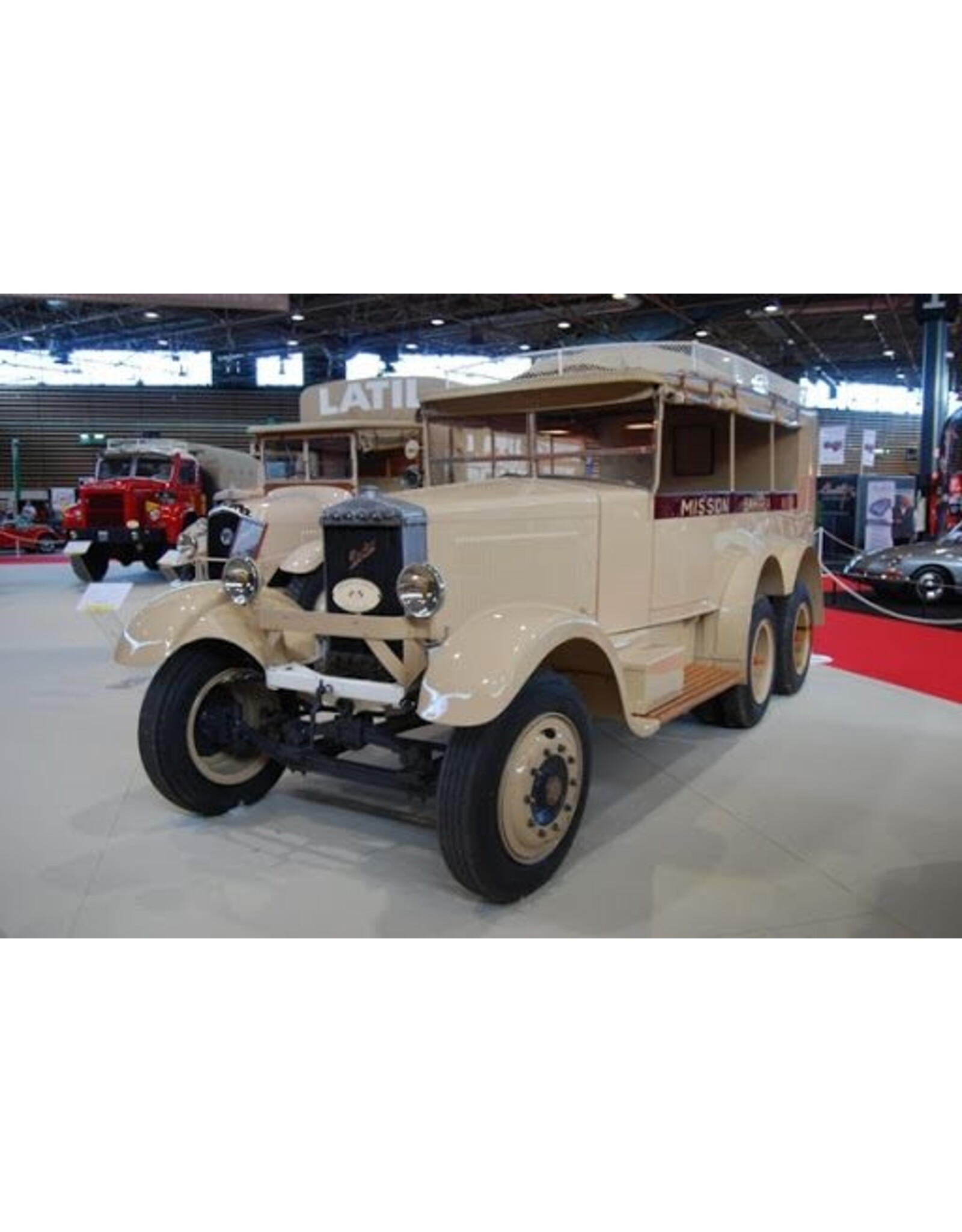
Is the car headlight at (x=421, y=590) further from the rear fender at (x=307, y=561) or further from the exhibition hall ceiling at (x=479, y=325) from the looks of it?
the exhibition hall ceiling at (x=479, y=325)

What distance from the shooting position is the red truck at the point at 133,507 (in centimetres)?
1291

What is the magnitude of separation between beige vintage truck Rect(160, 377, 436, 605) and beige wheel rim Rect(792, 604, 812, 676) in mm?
3349

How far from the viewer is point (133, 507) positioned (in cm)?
1303

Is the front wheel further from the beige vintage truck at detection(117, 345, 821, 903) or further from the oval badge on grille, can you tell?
the oval badge on grille

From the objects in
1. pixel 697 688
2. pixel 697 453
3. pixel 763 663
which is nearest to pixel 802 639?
pixel 763 663

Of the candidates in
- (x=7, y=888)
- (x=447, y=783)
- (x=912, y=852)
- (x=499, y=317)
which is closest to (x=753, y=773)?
(x=912, y=852)

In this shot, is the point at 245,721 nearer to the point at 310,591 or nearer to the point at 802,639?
the point at 310,591

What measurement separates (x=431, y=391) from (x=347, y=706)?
1865mm

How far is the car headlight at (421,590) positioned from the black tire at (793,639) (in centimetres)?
331

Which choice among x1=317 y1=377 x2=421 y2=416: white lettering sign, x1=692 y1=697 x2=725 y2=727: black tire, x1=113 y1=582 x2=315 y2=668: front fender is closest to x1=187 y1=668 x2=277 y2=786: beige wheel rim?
x1=113 y1=582 x2=315 y2=668: front fender

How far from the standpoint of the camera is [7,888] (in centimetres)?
306

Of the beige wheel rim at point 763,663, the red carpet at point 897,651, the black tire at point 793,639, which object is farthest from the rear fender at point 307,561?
the red carpet at point 897,651
